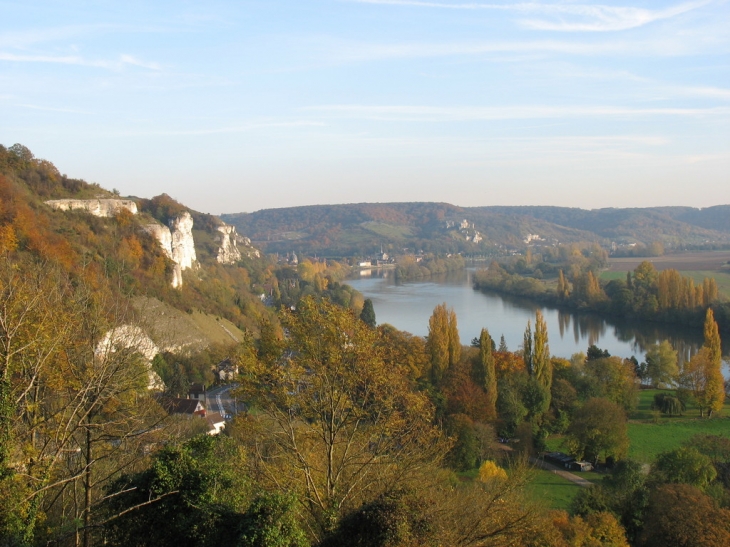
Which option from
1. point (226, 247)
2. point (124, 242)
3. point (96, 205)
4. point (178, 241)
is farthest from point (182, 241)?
point (226, 247)

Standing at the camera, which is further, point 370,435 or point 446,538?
point 370,435

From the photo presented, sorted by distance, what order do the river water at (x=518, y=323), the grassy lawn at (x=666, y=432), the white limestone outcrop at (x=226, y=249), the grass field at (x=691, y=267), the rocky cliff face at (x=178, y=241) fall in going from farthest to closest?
the grass field at (x=691, y=267) → the white limestone outcrop at (x=226, y=249) → the river water at (x=518, y=323) → the rocky cliff face at (x=178, y=241) → the grassy lawn at (x=666, y=432)

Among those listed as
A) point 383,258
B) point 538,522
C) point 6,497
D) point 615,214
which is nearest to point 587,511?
point 538,522

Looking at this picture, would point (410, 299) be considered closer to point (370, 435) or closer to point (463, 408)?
point (463, 408)

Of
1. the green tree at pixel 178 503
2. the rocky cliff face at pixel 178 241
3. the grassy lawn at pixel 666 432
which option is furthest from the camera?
the rocky cliff face at pixel 178 241

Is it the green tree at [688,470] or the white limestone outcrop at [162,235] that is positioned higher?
the white limestone outcrop at [162,235]

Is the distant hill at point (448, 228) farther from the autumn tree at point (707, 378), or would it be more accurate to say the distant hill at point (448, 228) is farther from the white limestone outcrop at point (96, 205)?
the autumn tree at point (707, 378)

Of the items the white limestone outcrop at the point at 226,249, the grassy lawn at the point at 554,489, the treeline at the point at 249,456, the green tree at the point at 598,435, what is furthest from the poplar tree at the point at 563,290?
the treeline at the point at 249,456
